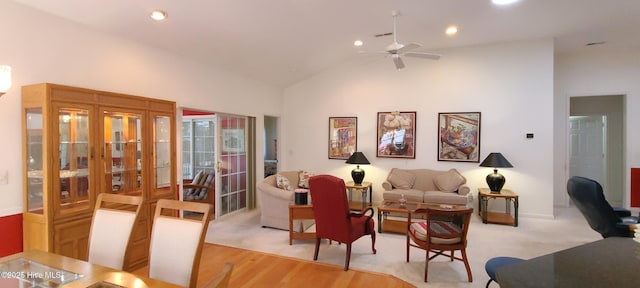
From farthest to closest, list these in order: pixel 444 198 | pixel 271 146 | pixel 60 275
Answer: pixel 271 146
pixel 444 198
pixel 60 275

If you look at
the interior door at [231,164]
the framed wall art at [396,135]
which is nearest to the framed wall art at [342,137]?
the framed wall art at [396,135]

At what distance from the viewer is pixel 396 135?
6.36m

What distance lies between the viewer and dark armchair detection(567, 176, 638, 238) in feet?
11.0

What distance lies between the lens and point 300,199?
167 inches

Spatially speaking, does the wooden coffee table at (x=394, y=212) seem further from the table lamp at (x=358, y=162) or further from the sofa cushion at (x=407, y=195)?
the table lamp at (x=358, y=162)

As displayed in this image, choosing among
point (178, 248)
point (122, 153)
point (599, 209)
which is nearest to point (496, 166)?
point (599, 209)

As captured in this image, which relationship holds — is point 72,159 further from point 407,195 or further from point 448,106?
point 448,106

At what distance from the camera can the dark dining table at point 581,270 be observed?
1215 millimetres

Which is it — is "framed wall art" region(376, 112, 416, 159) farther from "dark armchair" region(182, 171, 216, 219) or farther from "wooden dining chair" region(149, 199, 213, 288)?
"wooden dining chair" region(149, 199, 213, 288)

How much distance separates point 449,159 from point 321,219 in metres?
3.62

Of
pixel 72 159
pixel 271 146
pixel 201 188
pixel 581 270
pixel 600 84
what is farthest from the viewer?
pixel 271 146

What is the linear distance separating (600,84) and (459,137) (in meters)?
2.88

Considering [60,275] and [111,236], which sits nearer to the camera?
Answer: [60,275]

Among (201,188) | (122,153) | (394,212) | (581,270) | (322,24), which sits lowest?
(394,212)
